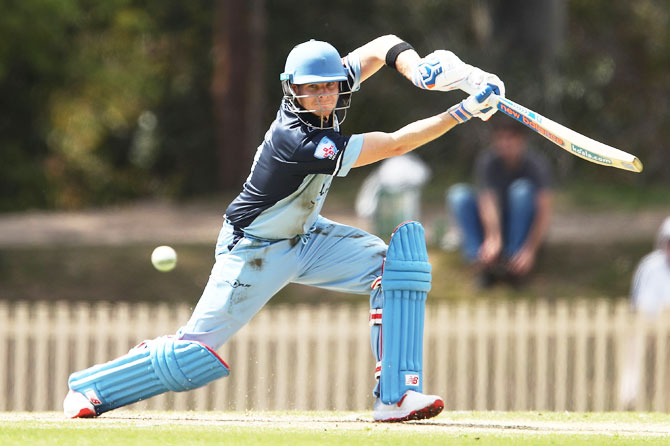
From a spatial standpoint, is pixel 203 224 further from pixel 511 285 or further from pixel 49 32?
pixel 511 285

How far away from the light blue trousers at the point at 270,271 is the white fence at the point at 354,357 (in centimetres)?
458

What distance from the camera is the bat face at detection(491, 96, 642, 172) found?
562cm

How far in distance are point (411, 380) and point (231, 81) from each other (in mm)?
14047

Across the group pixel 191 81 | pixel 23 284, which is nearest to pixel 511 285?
pixel 23 284

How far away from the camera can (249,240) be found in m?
6.05

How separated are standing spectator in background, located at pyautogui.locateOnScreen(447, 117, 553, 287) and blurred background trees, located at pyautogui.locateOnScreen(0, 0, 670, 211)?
5.89 meters

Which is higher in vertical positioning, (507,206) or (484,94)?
(484,94)

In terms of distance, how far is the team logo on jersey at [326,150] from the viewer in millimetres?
5641

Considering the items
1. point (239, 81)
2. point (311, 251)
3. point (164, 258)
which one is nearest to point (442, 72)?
point (311, 251)

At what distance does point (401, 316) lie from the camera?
6.01 metres

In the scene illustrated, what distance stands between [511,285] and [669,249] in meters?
2.83

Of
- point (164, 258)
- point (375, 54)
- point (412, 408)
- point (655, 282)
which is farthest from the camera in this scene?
point (655, 282)

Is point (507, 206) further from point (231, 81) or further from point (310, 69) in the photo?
point (231, 81)

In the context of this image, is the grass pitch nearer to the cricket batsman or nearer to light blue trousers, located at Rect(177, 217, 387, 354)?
the cricket batsman
